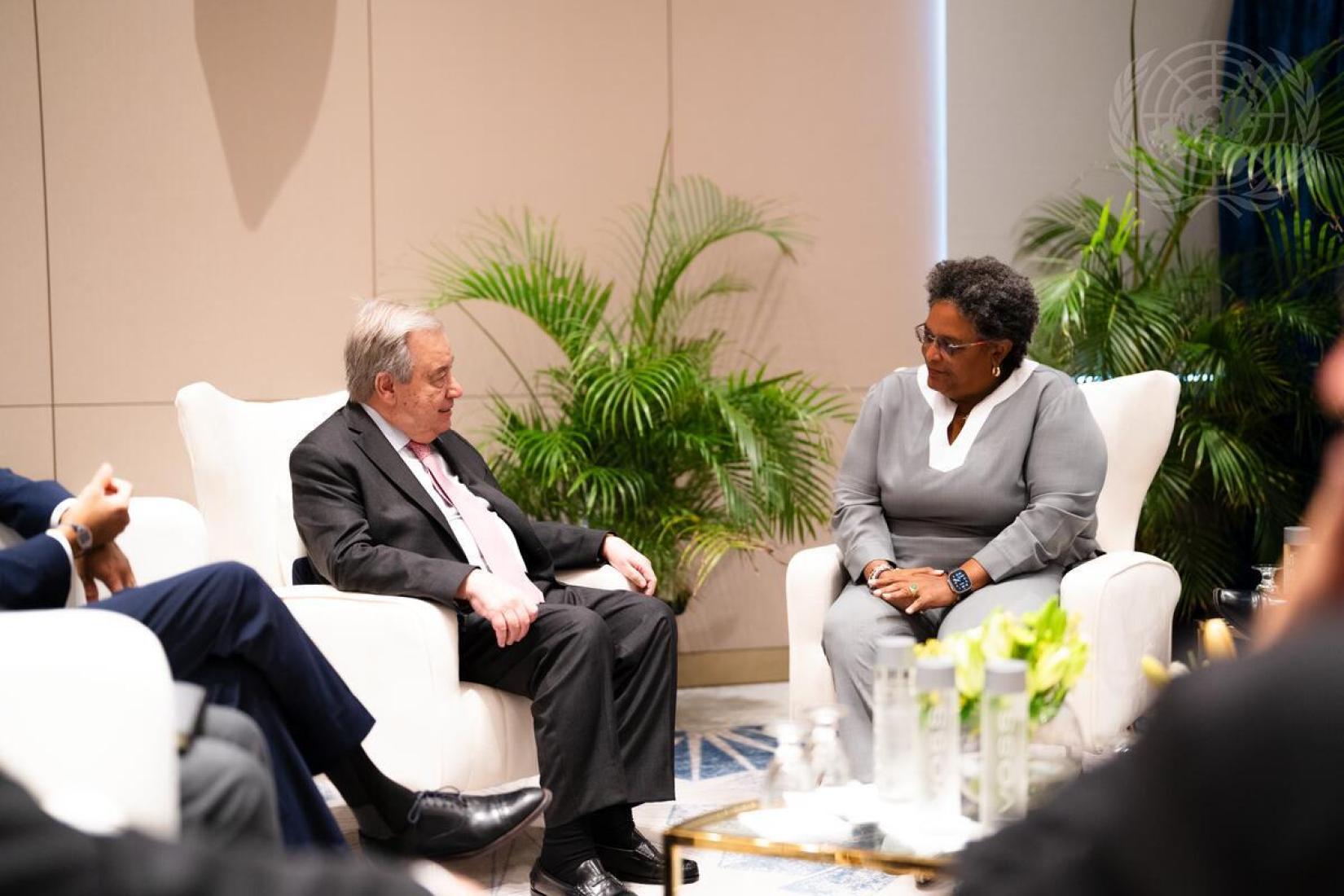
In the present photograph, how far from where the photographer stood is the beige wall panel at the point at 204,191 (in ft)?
14.0

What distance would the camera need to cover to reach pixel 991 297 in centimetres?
314

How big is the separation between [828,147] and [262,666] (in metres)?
3.12

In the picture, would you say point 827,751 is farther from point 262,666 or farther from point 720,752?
point 720,752

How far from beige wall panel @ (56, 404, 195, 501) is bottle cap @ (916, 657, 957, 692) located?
3024 millimetres

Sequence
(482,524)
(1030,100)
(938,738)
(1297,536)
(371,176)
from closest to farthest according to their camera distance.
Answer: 1. (938,738)
2. (1297,536)
3. (482,524)
4. (371,176)
5. (1030,100)

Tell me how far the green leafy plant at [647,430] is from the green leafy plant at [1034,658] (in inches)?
71.6

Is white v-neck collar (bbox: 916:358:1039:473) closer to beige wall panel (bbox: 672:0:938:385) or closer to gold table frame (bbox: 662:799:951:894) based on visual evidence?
gold table frame (bbox: 662:799:951:894)

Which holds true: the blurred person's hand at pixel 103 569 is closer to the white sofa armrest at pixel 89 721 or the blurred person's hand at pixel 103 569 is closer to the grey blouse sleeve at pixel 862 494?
the white sofa armrest at pixel 89 721

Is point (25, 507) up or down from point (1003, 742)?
up

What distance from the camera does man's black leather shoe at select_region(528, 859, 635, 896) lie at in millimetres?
2703

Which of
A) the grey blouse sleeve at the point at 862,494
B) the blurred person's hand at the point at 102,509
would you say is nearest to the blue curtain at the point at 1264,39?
the grey blouse sleeve at the point at 862,494

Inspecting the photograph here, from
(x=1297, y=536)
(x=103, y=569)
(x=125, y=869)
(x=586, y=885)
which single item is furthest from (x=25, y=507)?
(x=1297, y=536)

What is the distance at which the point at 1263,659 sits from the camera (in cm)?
63

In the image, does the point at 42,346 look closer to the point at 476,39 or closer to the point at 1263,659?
the point at 476,39
